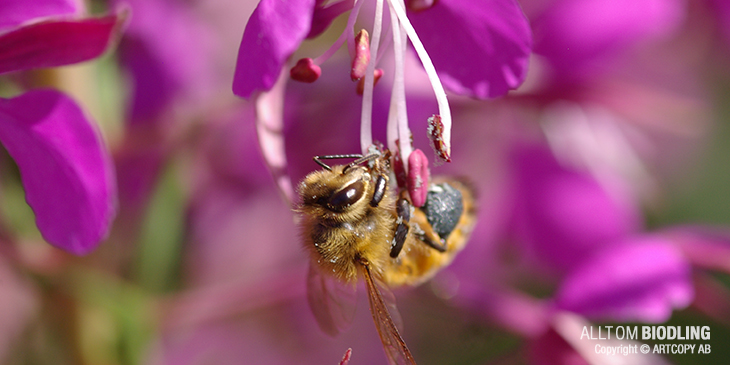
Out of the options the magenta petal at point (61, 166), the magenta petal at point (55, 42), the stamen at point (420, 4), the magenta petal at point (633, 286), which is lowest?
the magenta petal at point (633, 286)

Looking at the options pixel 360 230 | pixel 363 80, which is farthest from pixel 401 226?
pixel 363 80

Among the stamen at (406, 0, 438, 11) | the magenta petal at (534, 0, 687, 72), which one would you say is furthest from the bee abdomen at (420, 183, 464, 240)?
the magenta petal at (534, 0, 687, 72)

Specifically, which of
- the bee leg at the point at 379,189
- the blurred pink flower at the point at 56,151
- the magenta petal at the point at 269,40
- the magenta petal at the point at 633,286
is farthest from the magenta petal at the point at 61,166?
the magenta petal at the point at 633,286

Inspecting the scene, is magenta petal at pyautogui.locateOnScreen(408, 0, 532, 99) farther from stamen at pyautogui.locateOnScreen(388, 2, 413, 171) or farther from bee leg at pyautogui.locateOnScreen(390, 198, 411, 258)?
bee leg at pyautogui.locateOnScreen(390, 198, 411, 258)

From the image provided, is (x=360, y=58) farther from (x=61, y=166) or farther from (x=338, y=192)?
(x=61, y=166)

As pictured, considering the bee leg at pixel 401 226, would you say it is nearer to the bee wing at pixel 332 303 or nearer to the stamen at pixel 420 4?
the bee wing at pixel 332 303
